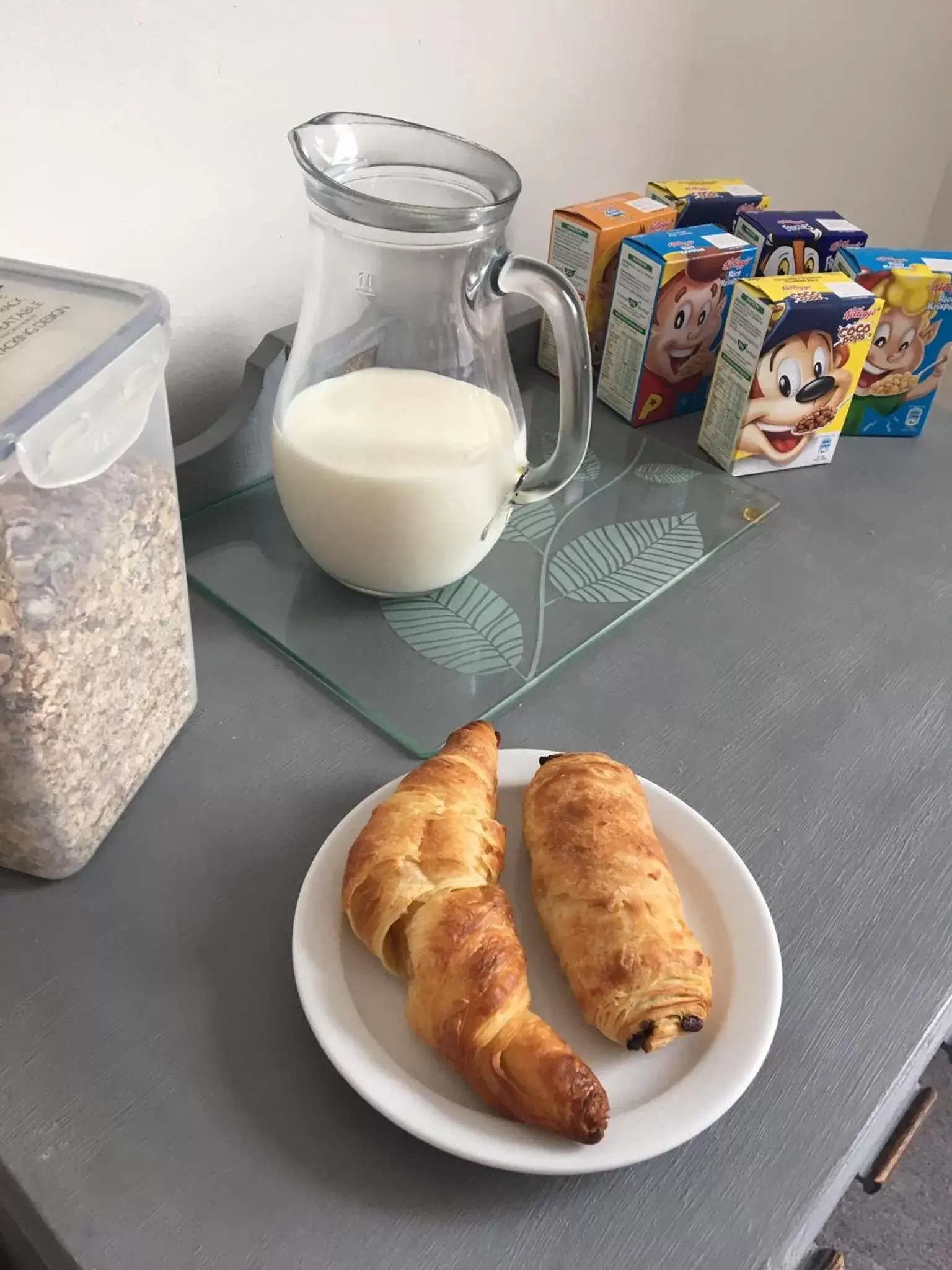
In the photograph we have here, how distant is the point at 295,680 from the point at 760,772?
0.89ft

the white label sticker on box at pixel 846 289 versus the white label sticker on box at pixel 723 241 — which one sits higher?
the white label sticker on box at pixel 723 241

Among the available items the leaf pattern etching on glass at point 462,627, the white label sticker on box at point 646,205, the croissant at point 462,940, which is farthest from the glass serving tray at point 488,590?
the white label sticker on box at point 646,205

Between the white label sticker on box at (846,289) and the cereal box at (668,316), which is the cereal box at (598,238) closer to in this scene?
the cereal box at (668,316)

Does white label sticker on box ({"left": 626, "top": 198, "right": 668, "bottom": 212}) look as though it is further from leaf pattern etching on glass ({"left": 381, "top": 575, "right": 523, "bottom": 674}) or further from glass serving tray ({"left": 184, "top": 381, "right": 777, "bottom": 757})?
leaf pattern etching on glass ({"left": 381, "top": 575, "right": 523, "bottom": 674})

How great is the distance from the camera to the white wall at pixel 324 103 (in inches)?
22.7

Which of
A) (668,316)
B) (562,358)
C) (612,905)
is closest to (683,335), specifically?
(668,316)

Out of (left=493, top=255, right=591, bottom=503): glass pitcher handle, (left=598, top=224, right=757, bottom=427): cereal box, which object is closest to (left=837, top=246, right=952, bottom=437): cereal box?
(left=598, top=224, right=757, bottom=427): cereal box

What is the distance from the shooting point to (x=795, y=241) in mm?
848

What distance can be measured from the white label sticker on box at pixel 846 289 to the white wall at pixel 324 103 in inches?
11.8

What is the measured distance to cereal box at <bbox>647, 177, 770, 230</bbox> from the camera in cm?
88

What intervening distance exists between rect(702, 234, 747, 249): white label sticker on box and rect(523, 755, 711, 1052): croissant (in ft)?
1.61

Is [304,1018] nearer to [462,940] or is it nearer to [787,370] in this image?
[462,940]

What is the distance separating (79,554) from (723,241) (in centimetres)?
60

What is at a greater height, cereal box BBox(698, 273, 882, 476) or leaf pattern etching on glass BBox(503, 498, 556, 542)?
cereal box BBox(698, 273, 882, 476)
